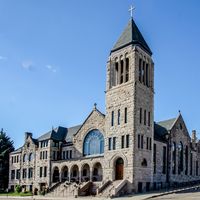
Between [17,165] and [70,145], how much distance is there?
50.8 ft

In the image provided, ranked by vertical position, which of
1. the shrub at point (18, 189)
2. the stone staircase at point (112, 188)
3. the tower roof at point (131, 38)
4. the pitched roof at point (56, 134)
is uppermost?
the tower roof at point (131, 38)

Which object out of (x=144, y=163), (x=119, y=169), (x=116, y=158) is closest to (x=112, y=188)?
(x=119, y=169)

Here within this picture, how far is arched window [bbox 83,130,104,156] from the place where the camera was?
58.5 metres

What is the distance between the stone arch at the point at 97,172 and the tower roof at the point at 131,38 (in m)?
17.5

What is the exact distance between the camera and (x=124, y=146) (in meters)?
50.6

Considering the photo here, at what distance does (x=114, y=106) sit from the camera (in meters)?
53.9

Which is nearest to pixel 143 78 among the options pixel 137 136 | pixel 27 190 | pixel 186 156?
pixel 137 136

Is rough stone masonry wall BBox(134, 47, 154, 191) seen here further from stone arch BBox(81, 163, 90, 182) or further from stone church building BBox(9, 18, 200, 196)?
stone arch BBox(81, 163, 90, 182)

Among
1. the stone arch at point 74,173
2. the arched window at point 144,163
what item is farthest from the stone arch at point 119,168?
the stone arch at point 74,173

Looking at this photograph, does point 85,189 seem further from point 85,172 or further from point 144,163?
point 85,172

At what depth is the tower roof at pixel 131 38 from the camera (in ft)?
179

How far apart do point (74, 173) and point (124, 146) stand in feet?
49.1

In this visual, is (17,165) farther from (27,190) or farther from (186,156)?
(186,156)

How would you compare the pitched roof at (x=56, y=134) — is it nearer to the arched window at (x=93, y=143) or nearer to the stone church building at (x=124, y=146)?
the stone church building at (x=124, y=146)
